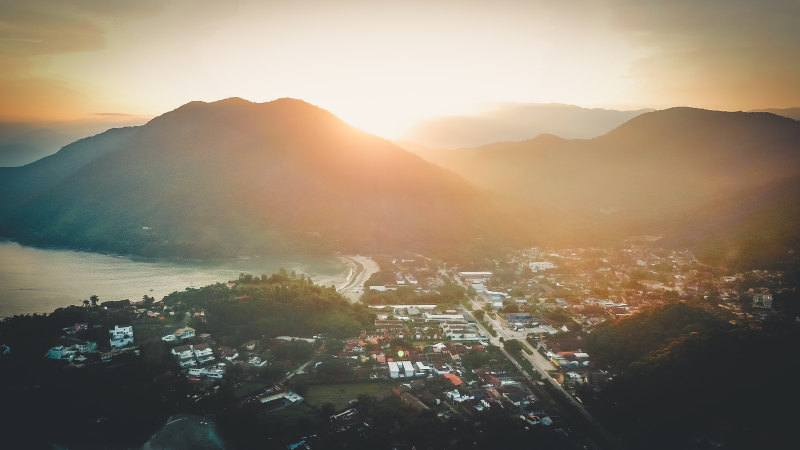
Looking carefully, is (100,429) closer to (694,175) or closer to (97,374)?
(97,374)

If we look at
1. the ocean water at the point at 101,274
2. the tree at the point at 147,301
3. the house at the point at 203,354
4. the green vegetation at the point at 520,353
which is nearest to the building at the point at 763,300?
the green vegetation at the point at 520,353

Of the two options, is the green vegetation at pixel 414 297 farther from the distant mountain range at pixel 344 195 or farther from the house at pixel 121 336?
the house at pixel 121 336

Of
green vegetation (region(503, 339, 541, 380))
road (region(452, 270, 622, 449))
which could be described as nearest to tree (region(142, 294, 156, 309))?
road (region(452, 270, 622, 449))

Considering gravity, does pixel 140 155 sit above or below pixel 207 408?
above

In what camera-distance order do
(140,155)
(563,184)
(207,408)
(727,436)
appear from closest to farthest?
1. (727,436)
2. (207,408)
3. (140,155)
4. (563,184)

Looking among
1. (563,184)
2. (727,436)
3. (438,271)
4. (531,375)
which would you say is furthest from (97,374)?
(563,184)

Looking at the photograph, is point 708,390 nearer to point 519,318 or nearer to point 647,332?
point 647,332
